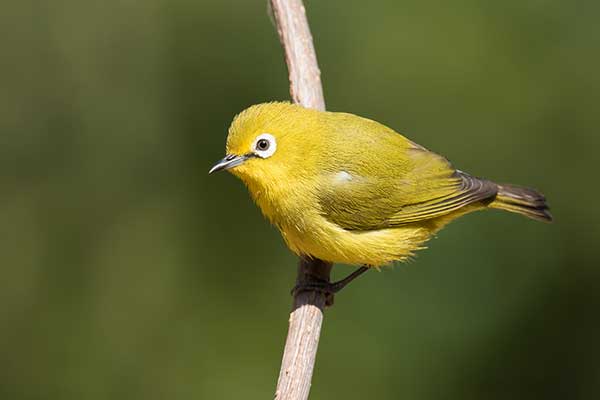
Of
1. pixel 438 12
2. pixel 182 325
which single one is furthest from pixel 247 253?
pixel 438 12

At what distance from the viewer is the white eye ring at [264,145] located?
514cm

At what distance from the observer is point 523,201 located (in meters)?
5.99

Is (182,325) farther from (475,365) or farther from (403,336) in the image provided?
(475,365)

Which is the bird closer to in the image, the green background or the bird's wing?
the bird's wing

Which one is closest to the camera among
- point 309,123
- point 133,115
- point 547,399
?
point 309,123

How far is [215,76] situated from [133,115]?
67 centimetres

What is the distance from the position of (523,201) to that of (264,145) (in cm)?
179

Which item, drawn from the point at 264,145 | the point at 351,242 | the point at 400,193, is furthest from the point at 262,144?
the point at 400,193

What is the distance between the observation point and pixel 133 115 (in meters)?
7.19

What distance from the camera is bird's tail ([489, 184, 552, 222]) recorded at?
19.7 feet

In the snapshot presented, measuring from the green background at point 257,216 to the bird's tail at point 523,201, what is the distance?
0.81 meters

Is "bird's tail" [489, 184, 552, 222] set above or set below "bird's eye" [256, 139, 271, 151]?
above

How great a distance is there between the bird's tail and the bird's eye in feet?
5.33


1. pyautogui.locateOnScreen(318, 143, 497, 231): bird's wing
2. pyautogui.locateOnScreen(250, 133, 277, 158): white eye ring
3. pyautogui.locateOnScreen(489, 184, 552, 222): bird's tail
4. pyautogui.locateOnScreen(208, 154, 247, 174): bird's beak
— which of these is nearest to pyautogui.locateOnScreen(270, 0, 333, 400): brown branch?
pyautogui.locateOnScreen(318, 143, 497, 231): bird's wing
